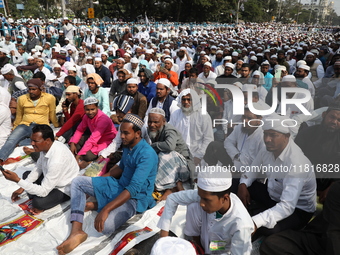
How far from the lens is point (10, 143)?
12.2 feet

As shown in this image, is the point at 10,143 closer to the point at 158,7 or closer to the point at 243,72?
the point at 243,72

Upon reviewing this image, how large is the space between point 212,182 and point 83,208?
1.31m

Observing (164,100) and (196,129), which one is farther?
(164,100)

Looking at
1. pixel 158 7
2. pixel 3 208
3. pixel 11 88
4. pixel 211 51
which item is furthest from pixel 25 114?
pixel 158 7

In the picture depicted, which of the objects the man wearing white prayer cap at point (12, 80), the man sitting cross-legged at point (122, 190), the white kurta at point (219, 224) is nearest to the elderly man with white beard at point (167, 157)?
the man sitting cross-legged at point (122, 190)

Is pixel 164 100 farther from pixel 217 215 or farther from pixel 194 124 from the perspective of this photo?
pixel 217 215

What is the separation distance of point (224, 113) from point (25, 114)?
9.71ft

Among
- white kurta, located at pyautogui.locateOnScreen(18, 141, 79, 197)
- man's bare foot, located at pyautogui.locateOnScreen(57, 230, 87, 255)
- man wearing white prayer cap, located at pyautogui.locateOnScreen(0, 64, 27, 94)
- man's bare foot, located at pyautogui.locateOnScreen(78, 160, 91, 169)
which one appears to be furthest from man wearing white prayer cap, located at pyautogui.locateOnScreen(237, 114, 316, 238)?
man wearing white prayer cap, located at pyautogui.locateOnScreen(0, 64, 27, 94)

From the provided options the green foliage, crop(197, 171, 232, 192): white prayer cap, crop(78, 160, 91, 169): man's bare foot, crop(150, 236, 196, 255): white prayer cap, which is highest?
the green foliage

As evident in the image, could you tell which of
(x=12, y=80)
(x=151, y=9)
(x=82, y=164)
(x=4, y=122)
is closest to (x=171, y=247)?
(x=82, y=164)

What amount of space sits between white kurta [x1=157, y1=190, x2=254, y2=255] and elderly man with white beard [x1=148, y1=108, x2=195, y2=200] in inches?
32.6

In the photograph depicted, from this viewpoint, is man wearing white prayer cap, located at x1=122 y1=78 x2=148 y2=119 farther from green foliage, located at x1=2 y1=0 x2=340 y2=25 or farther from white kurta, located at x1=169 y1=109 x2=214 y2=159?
green foliage, located at x1=2 y1=0 x2=340 y2=25

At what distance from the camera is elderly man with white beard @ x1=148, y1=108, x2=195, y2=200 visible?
2.80 metres

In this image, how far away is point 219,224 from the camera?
171 centimetres
